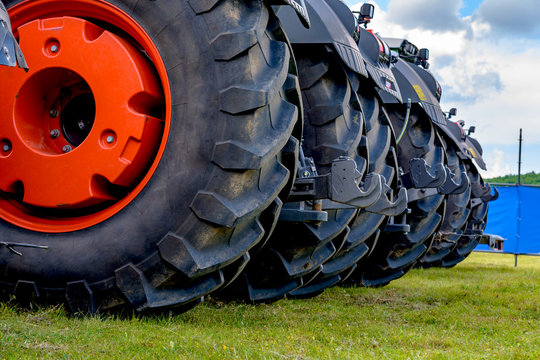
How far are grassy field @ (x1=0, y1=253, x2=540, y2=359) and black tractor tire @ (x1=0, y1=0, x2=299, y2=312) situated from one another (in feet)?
0.51

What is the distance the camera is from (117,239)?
117 inches

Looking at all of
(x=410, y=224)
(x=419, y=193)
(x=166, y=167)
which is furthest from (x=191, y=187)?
(x=410, y=224)

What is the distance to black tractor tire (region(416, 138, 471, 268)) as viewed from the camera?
860 cm

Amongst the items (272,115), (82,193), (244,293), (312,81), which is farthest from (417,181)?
(82,193)

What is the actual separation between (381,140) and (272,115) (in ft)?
8.02

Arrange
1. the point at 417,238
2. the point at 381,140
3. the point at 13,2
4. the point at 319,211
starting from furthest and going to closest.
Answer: the point at 417,238, the point at 381,140, the point at 319,211, the point at 13,2

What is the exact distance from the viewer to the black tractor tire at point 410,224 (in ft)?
21.0

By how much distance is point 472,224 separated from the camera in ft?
34.3

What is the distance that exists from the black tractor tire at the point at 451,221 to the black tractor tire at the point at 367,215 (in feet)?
10.6

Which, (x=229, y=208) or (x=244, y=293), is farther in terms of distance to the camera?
(x=244, y=293)

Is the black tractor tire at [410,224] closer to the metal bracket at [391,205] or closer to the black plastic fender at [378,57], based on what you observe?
the black plastic fender at [378,57]

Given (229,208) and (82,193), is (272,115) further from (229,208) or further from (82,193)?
(82,193)

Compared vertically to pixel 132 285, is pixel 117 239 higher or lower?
higher

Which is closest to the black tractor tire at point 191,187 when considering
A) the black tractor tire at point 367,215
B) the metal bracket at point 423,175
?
the black tractor tire at point 367,215
